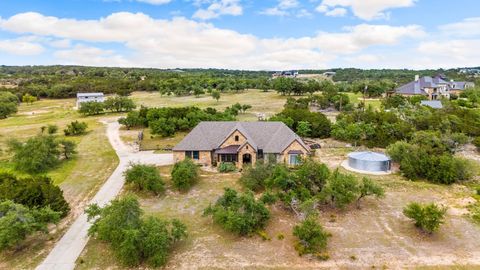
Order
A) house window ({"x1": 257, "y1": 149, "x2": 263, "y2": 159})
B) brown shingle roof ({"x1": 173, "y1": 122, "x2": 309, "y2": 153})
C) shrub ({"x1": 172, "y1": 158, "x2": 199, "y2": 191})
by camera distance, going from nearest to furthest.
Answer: shrub ({"x1": 172, "y1": 158, "x2": 199, "y2": 191}), brown shingle roof ({"x1": 173, "y1": 122, "x2": 309, "y2": 153}), house window ({"x1": 257, "y1": 149, "x2": 263, "y2": 159})

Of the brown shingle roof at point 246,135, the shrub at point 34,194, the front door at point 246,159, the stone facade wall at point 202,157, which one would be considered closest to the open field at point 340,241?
the shrub at point 34,194

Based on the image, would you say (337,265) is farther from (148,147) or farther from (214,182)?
(148,147)

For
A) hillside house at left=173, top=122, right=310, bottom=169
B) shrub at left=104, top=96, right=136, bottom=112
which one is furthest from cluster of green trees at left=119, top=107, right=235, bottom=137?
shrub at left=104, top=96, right=136, bottom=112

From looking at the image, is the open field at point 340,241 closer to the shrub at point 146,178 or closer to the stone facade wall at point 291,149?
the shrub at point 146,178

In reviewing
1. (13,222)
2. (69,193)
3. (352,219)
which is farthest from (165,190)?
(352,219)

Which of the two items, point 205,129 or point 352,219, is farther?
point 205,129

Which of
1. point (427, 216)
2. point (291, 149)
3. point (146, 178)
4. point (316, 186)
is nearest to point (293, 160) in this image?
point (291, 149)

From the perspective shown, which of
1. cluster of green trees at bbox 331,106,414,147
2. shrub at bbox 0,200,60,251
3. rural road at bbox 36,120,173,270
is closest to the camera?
shrub at bbox 0,200,60,251

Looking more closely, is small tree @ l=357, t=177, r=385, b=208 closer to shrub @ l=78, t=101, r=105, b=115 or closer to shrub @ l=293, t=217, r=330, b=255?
shrub @ l=293, t=217, r=330, b=255
